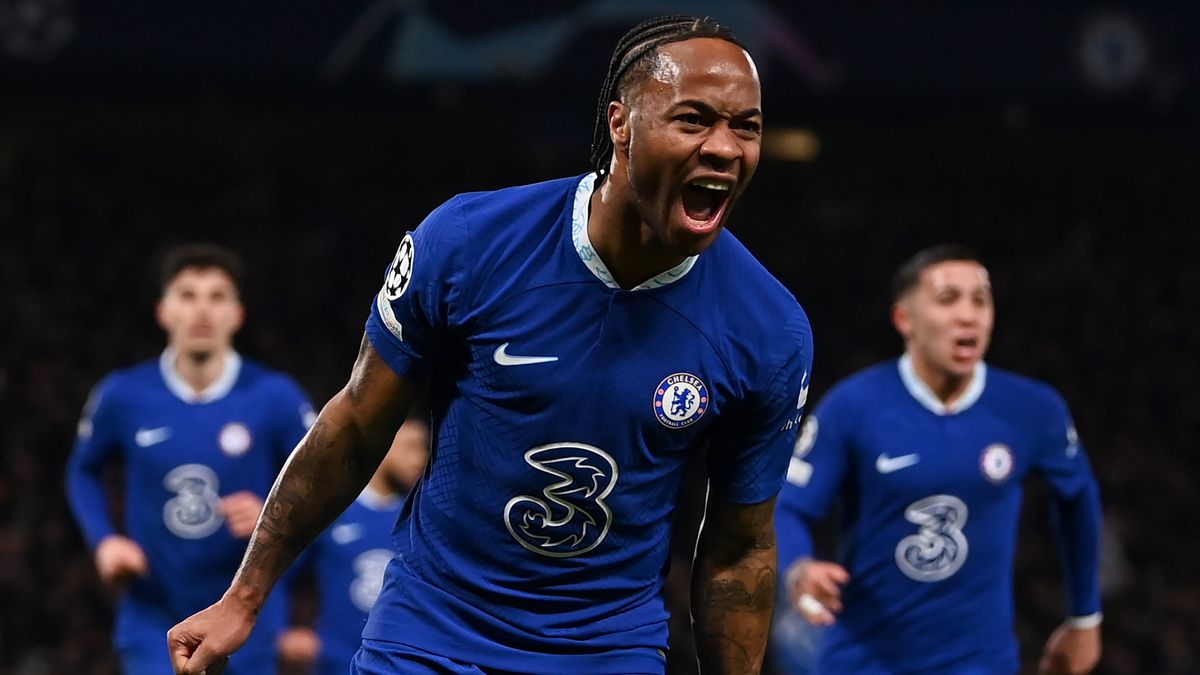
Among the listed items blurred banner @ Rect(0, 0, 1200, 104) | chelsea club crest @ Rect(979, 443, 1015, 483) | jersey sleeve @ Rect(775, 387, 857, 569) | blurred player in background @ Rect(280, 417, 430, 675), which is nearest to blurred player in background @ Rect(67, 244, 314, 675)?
blurred player in background @ Rect(280, 417, 430, 675)

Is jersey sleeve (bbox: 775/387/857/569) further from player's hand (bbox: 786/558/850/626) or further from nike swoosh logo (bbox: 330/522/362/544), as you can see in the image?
nike swoosh logo (bbox: 330/522/362/544)

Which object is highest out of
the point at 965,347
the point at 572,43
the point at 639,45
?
the point at 572,43

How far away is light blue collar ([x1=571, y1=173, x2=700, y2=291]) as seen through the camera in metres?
2.86

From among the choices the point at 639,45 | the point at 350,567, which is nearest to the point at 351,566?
the point at 350,567

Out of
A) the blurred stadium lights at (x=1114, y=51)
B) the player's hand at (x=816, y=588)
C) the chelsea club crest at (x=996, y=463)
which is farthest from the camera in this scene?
the blurred stadium lights at (x=1114, y=51)

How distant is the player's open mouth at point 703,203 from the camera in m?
2.68

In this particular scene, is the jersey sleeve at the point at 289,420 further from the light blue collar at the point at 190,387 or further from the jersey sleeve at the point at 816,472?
the jersey sleeve at the point at 816,472

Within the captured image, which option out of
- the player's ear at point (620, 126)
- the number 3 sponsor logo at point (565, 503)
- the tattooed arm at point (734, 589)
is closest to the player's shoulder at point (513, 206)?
the player's ear at point (620, 126)

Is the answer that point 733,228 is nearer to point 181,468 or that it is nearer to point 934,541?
point 181,468

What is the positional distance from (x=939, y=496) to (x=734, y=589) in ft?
7.41

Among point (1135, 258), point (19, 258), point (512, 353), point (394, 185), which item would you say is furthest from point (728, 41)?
point (1135, 258)

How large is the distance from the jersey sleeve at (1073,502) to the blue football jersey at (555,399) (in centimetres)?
262

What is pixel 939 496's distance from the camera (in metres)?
5.20

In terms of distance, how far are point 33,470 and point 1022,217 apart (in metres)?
9.28
